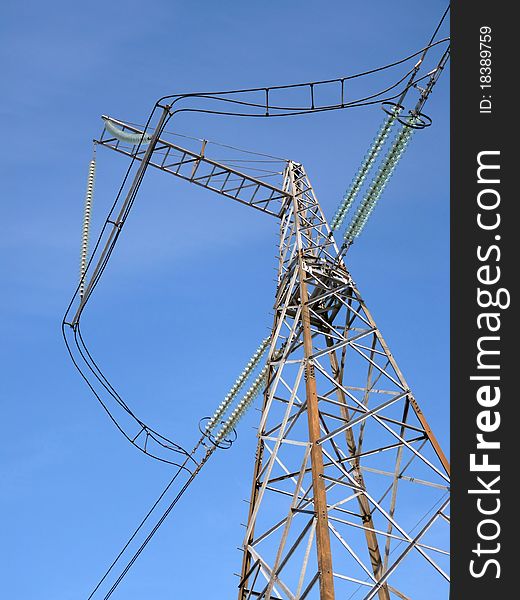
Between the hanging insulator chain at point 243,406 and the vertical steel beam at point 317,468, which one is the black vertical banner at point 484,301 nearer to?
the vertical steel beam at point 317,468

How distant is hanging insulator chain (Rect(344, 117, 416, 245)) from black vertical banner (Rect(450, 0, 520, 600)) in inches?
169

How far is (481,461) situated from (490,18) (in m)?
8.91

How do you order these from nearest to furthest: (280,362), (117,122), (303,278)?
(280,362), (303,278), (117,122)

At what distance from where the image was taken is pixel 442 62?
74.6 feet

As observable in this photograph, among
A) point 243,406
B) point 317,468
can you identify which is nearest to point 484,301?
point 317,468

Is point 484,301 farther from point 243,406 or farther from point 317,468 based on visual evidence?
point 243,406

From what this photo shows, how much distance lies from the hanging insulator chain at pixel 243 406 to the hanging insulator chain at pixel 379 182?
5051 mm

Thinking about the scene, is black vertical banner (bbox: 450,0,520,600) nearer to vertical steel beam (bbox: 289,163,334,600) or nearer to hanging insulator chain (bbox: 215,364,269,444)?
vertical steel beam (bbox: 289,163,334,600)

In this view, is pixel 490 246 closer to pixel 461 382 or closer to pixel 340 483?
pixel 461 382

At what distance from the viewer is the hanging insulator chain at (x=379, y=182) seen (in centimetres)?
2214

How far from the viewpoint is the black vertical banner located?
14297 millimetres

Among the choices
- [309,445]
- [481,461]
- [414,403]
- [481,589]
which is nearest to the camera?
[481,589]

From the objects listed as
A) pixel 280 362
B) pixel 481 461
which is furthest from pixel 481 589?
pixel 280 362

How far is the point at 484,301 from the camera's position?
15.8m
